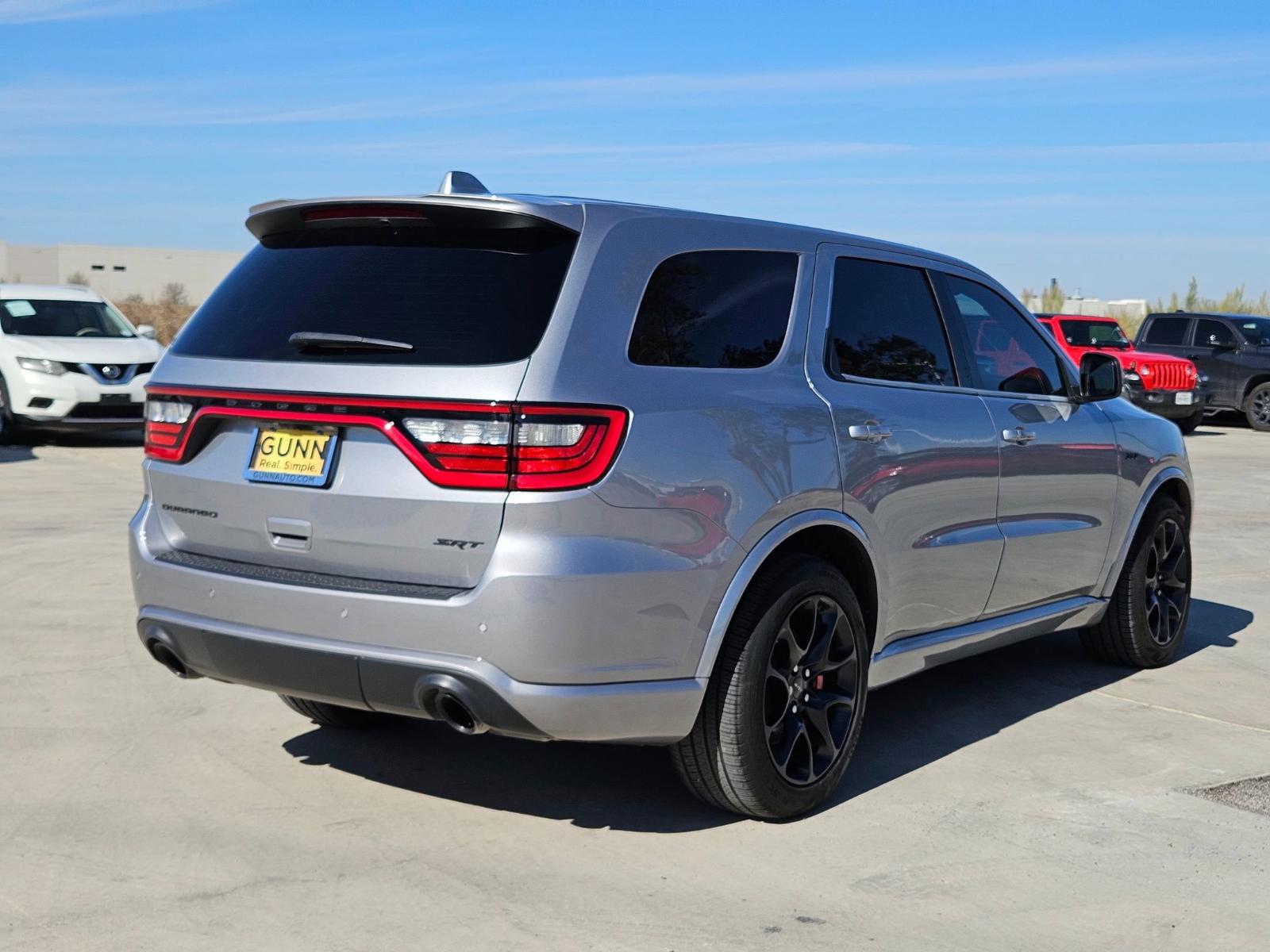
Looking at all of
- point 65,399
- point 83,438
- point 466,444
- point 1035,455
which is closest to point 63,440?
point 83,438

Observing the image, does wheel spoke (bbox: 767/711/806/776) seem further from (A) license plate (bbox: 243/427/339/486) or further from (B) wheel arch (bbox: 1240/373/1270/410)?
(B) wheel arch (bbox: 1240/373/1270/410)

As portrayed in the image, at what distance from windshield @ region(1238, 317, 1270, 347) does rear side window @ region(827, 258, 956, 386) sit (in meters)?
21.2

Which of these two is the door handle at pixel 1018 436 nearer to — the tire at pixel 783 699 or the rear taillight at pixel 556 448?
the tire at pixel 783 699

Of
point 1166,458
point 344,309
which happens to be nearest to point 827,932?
point 344,309

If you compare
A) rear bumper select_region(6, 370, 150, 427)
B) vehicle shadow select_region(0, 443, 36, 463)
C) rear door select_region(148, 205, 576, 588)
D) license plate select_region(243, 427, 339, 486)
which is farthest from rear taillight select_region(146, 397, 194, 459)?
rear bumper select_region(6, 370, 150, 427)

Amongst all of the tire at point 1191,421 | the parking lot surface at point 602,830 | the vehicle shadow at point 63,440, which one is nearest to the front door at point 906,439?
the parking lot surface at point 602,830

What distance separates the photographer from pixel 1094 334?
24.0m

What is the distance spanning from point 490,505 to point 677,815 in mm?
1359

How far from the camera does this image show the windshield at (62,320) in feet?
57.6

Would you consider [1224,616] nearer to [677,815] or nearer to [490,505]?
[677,815]

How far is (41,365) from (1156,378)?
14.8 metres

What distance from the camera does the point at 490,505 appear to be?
154 inches

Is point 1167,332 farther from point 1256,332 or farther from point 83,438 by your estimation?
point 83,438

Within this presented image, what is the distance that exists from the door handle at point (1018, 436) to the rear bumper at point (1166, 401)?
16.4m
